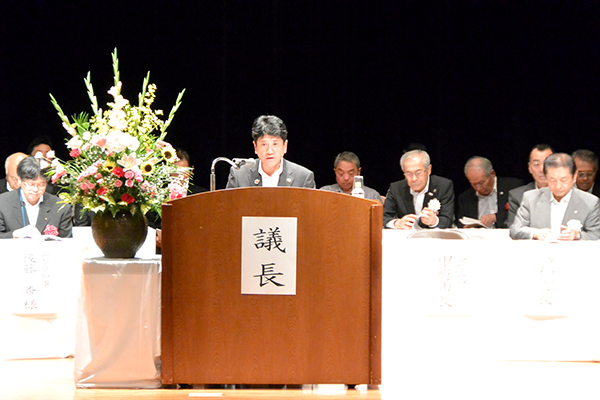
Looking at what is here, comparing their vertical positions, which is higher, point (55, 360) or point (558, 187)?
point (558, 187)

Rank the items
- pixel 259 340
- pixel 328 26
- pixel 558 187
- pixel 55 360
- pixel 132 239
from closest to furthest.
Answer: pixel 259 340 → pixel 132 239 → pixel 55 360 → pixel 558 187 → pixel 328 26

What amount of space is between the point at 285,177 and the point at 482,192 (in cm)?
257

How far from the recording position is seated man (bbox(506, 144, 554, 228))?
15.4ft

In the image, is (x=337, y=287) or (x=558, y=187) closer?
(x=337, y=287)

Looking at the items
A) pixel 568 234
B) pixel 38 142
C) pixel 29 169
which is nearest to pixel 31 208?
pixel 29 169

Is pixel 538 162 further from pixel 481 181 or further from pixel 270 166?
pixel 270 166

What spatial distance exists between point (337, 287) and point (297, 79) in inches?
139

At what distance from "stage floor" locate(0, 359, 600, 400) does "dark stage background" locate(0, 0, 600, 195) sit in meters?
→ 2.95

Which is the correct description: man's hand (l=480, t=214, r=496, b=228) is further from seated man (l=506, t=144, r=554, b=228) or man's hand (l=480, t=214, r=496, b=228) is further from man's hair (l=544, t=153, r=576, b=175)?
man's hair (l=544, t=153, r=576, b=175)

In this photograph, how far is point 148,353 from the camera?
2600mm

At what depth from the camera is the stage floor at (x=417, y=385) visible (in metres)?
2.52

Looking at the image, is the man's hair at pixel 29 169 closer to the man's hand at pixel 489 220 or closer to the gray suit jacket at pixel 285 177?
the gray suit jacket at pixel 285 177

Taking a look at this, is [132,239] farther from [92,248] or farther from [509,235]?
[509,235]

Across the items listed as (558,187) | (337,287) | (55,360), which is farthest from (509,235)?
(55,360)
